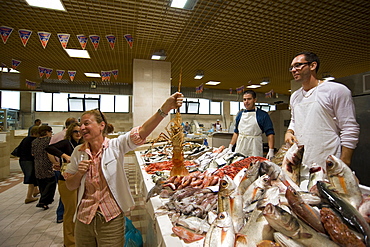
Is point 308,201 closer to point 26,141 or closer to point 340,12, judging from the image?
point 340,12

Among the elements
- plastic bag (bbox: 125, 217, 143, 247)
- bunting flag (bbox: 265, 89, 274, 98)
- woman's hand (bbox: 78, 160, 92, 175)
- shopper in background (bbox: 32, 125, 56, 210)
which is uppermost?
bunting flag (bbox: 265, 89, 274, 98)

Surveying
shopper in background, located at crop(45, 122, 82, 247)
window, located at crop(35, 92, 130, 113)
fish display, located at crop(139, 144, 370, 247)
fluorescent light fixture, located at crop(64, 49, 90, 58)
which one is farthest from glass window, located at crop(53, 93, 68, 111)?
fish display, located at crop(139, 144, 370, 247)

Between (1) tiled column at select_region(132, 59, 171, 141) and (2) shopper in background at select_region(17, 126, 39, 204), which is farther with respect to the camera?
(1) tiled column at select_region(132, 59, 171, 141)

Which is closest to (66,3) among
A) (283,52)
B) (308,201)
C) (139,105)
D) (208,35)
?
(208,35)

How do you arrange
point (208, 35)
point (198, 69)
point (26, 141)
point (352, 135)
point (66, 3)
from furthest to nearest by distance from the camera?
point (198, 69), point (208, 35), point (26, 141), point (66, 3), point (352, 135)

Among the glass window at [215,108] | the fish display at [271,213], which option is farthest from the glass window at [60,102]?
the fish display at [271,213]

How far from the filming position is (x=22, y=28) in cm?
488

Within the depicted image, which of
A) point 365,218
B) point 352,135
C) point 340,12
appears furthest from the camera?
point 340,12

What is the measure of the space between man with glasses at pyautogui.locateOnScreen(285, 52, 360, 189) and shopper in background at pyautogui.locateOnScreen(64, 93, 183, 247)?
1.36 metres

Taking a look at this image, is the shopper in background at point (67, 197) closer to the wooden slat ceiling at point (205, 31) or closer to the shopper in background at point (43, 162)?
the shopper in background at point (43, 162)

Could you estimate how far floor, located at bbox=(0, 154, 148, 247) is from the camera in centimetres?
312

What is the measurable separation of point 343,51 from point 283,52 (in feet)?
5.91

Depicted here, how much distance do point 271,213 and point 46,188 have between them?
4.88 m

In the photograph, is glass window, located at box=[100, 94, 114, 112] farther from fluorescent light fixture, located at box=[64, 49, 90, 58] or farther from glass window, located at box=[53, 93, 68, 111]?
fluorescent light fixture, located at box=[64, 49, 90, 58]
